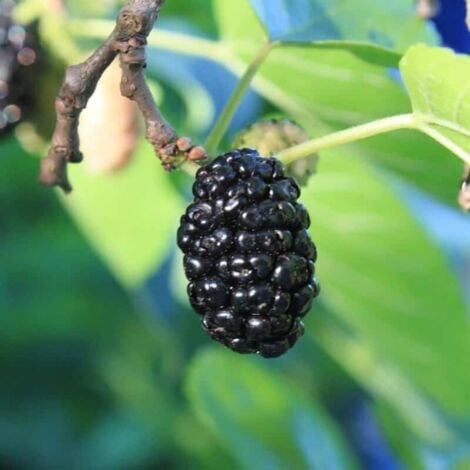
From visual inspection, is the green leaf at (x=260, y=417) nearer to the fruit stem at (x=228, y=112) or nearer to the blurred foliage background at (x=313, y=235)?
the blurred foliage background at (x=313, y=235)

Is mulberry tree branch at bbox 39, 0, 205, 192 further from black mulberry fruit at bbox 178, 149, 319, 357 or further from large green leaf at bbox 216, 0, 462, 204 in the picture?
large green leaf at bbox 216, 0, 462, 204

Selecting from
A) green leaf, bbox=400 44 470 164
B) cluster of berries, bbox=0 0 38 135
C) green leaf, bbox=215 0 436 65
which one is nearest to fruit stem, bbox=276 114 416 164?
green leaf, bbox=400 44 470 164

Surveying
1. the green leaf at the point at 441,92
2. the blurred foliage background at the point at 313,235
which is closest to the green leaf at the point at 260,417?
the blurred foliage background at the point at 313,235

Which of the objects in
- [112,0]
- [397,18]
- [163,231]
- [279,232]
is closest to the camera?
[279,232]

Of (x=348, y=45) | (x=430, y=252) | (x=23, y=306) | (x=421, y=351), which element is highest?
(x=348, y=45)

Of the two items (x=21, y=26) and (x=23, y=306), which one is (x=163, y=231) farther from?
(x=23, y=306)

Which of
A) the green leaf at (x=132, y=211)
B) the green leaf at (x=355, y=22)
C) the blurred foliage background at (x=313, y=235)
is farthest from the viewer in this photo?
the green leaf at (x=132, y=211)

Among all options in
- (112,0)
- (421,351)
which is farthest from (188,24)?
(421,351)
